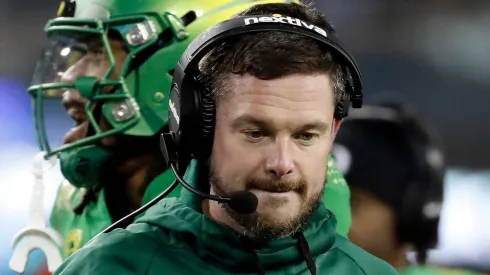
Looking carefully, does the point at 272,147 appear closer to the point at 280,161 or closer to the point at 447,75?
the point at 280,161

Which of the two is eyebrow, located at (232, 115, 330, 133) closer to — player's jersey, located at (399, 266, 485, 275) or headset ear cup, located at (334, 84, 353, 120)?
headset ear cup, located at (334, 84, 353, 120)

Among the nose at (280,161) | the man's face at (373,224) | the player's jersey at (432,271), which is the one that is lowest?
the player's jersey at (432,271)

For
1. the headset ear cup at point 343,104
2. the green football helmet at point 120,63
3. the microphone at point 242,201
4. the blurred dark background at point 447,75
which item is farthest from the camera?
the blurred dark background at point 447,75

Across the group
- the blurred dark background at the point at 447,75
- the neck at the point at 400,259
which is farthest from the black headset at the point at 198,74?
the neck at the point at 400,259

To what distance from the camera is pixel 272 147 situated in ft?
2.65

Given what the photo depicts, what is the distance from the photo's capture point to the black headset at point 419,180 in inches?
76.2

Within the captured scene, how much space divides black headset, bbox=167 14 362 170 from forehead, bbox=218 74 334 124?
24mm

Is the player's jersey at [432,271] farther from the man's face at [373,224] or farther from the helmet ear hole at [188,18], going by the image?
the helmet ear hole at [188,18]

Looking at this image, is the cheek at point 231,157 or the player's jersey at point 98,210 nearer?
the cheek at point 231,157

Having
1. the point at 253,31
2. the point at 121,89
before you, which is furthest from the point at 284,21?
Answer: the point at 121,89

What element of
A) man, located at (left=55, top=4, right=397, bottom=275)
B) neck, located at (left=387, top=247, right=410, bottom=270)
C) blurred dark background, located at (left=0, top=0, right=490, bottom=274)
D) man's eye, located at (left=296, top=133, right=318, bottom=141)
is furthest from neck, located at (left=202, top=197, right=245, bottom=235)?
neck, located at (left=387, top=247, right=410, bottom=270)

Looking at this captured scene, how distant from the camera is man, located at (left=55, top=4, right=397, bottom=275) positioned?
81cm

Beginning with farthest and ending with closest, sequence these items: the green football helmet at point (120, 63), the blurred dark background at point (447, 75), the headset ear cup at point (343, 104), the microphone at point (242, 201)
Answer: the blurred dark background at point (447, 75)
the green football helmet at point (120, 63)
the headset ear cup at point (343, 104)
the microphone at point (242, 201)

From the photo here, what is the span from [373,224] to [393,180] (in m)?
0.12
